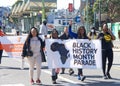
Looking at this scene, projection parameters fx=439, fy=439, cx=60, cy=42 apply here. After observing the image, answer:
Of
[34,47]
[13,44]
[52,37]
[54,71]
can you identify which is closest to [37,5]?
[13,44]

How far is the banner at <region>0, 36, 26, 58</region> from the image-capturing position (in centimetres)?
1825

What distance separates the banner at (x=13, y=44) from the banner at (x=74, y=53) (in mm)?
4802

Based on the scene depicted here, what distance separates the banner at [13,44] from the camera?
719 inches

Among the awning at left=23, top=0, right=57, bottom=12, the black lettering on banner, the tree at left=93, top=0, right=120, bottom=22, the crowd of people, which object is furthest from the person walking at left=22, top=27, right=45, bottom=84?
the awning at left=23, top=0, right=57, bottom=12

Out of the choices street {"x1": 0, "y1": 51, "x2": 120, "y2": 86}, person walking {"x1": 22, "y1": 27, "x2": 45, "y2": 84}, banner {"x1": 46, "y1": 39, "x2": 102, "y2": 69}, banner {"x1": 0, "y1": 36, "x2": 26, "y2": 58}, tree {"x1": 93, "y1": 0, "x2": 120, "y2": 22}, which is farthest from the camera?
tree {"x1": 93, "y1": 0, "x2": 120, "y2": 22}

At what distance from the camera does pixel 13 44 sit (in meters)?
18.4

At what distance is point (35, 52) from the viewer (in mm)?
12805

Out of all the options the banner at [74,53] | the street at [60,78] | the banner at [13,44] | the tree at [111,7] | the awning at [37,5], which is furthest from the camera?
the awning at [37,5]

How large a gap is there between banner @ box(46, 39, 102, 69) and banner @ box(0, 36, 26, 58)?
4802mm

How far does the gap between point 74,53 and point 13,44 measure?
5316mm

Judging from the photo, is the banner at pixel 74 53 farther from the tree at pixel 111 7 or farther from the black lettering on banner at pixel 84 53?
the tree at pixel 111 7

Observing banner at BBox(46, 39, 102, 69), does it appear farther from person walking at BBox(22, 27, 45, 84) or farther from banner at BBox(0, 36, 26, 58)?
banner at BBox(0, 36, 26, 58)

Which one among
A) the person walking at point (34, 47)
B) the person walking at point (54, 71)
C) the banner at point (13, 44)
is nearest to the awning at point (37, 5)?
the banner at point (13, 44)

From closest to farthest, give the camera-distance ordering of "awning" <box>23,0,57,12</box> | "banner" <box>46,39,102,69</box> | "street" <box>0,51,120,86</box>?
"street" <box>0,51,120,86</box> < "banner" <box>46,39,102,69</box> < "awning" <box>23,0,57,12</box>
